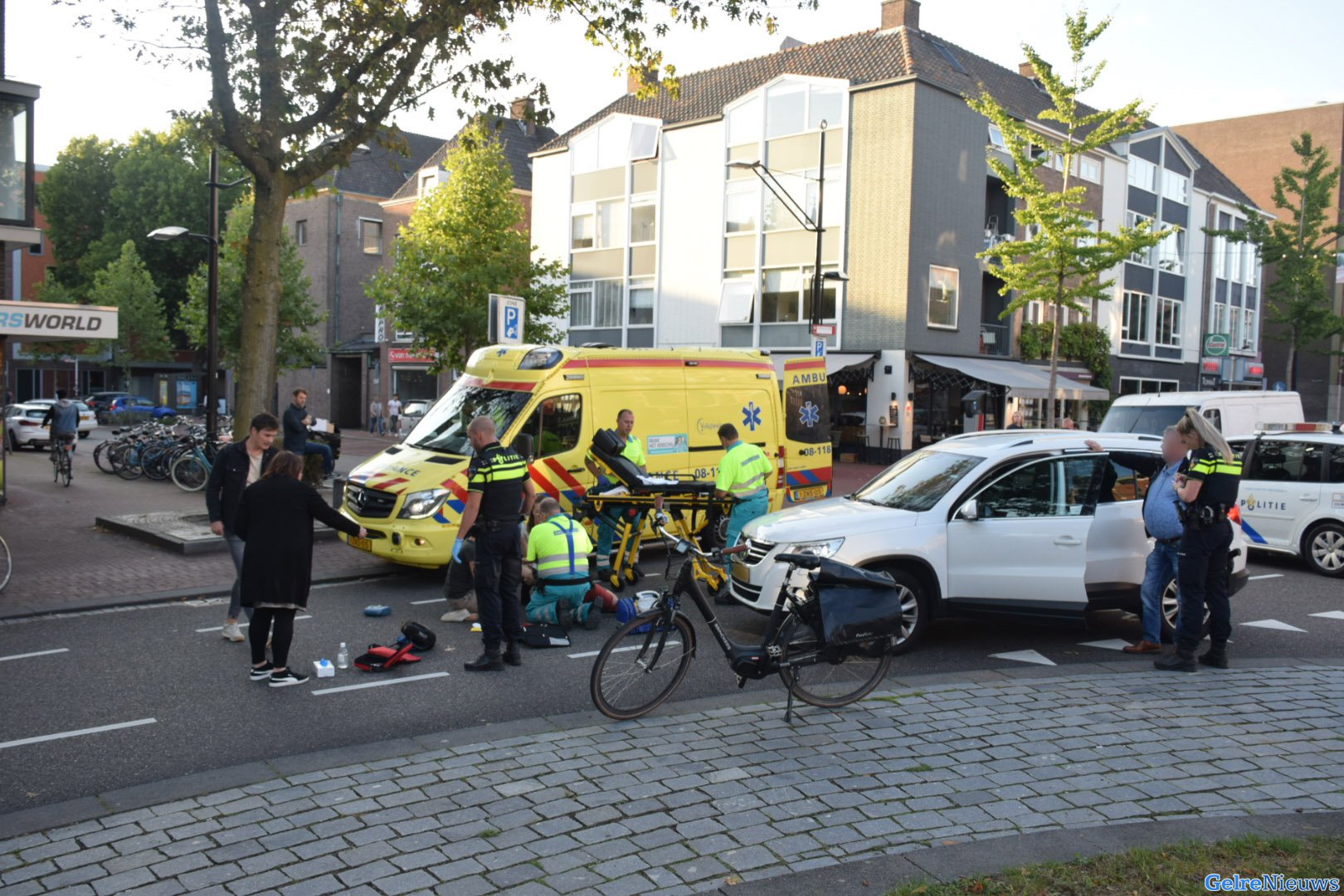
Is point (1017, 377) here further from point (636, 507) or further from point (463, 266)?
point (636, 507)

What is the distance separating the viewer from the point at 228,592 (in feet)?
32.6

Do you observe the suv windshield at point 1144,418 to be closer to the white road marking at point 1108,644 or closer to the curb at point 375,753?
the white road marking at point 1108,644

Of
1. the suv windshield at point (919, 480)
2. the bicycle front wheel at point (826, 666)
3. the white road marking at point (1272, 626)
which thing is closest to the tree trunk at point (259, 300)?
the suv windshield at point (919, 480)

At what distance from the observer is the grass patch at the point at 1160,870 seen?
12.3 ft

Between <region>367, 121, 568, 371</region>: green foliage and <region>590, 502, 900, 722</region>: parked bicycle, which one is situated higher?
<region>367, 121, 568, 371</region>: green foliage

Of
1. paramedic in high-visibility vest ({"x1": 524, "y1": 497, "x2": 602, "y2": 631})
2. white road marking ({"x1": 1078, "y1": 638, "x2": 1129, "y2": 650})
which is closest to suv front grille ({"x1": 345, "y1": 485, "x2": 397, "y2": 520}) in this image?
paramedic in high-visibility vest ({"x1": 524, "y1": 497, "x2": 602, "y2": 631})

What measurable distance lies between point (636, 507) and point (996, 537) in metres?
3.44

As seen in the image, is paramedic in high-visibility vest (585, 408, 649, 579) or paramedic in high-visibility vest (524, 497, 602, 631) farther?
paramedic in high-visibility vest (585, 408, 649, 579)

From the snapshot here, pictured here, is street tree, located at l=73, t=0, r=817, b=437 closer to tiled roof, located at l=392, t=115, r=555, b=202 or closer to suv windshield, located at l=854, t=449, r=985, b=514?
suv windshield, located at l=854, t=449, r=985, b=514

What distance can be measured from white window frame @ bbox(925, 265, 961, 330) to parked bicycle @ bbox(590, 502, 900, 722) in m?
26.0

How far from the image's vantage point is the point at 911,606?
7660 mm

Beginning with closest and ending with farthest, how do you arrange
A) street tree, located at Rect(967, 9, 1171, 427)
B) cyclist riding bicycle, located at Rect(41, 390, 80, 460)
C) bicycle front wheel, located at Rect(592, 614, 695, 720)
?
bicycle front wheel, located at Rect(592, 614, 695, 720) → cyclist riding bicycle, located at Rect(41, 390, 80, 460) → street tree, located at Rect(967, 9, 1171, 427)

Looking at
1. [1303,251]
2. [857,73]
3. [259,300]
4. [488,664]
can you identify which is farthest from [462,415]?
[1303,251]

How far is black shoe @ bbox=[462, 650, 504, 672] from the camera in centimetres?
704
